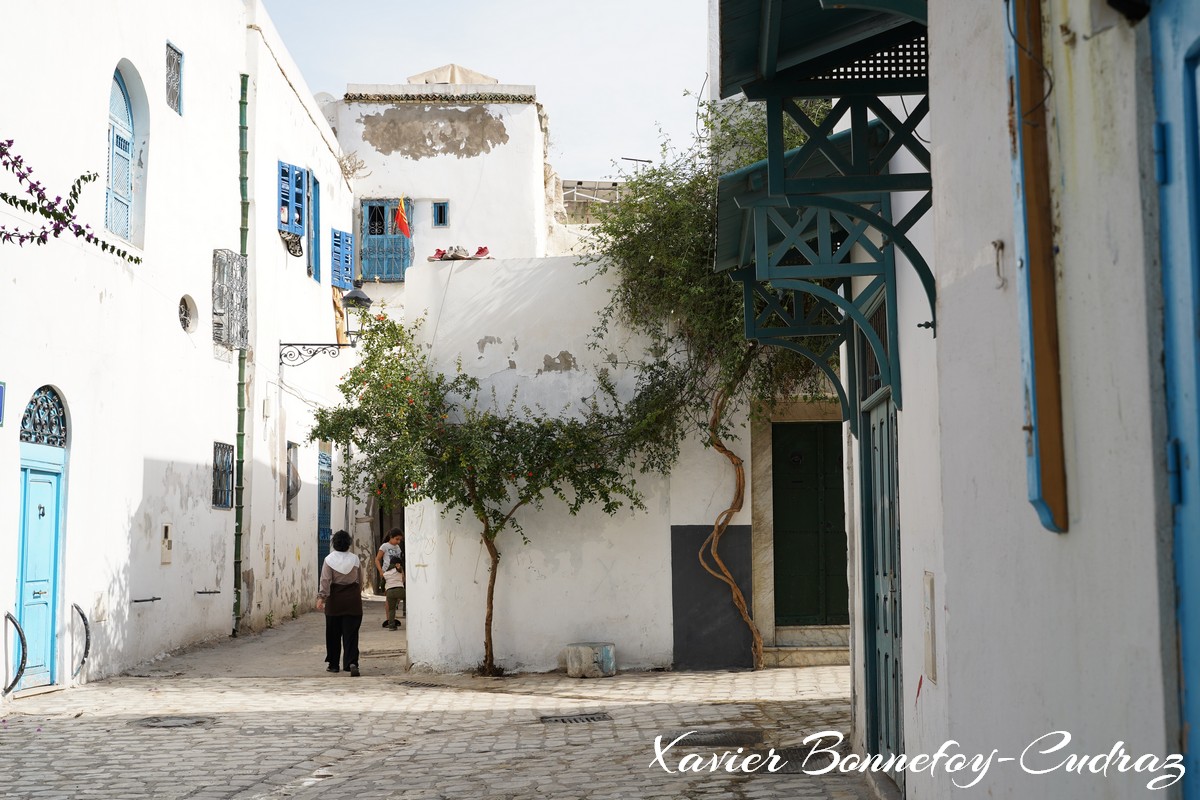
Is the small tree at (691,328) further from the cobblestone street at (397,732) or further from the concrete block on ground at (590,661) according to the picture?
the cobblestone street at (397,732)

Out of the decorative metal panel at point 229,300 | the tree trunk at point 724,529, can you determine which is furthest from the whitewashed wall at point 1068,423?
the decorative metal panel at point 229,300

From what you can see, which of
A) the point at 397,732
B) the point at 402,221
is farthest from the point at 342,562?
the point at 402,221

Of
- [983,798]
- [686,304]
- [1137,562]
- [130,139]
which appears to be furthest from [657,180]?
[1137,562]

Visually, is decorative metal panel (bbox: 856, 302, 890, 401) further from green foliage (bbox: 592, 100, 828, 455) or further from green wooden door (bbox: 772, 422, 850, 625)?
green wooden door (bbox: 772, 422, 850, 625)

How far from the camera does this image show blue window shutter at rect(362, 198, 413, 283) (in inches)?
957

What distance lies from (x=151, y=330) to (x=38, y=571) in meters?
3.55

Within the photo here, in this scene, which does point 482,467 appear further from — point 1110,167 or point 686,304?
point 1110,167

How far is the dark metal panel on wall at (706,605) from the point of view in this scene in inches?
513

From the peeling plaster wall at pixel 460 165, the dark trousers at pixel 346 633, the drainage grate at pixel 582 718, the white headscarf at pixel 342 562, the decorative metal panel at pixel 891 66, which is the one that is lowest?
the drainage grate at pixel 582 718

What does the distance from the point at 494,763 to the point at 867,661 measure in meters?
2.52

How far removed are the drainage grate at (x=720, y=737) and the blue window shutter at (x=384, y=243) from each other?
54.7ft

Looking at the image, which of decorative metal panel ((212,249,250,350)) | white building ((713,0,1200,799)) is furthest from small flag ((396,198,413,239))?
white building ((713,0,1200,799))

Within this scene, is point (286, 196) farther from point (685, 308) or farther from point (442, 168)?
point (685, 308)

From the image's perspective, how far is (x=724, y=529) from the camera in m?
13.1
